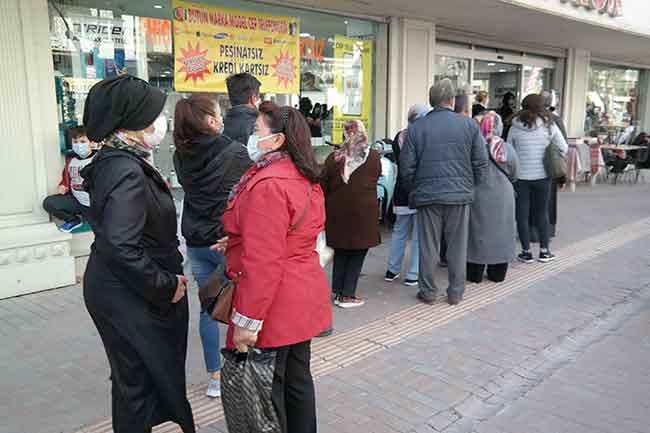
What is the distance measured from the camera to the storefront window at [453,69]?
35.1 ft

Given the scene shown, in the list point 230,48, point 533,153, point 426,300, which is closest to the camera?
point 426,300

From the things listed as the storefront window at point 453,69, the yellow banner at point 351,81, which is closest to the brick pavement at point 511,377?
the yellow banner at point 351,81

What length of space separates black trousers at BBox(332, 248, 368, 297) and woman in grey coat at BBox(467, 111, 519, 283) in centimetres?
136

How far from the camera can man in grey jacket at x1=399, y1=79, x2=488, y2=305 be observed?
507 cm

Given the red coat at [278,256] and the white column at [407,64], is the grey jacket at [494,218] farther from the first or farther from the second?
the white column at [407,64]

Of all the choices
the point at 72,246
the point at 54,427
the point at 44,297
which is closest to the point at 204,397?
the point at 54,427

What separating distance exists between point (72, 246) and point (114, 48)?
222cm

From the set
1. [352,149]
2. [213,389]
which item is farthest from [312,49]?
[213,389]

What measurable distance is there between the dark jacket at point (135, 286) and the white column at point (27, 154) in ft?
11.0

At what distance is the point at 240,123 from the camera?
3.92 m

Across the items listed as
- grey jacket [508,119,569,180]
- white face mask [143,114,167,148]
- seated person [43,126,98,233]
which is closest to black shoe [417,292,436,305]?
grey jacket [508,119,569,180]

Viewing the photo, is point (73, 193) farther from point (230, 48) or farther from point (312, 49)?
point (312, 49)

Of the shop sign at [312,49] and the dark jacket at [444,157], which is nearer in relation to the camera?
the dark jacket at [444,157]

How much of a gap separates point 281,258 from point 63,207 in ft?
12.8
